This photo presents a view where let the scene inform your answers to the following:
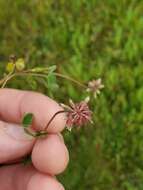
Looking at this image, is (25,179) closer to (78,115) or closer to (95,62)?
(78,115)

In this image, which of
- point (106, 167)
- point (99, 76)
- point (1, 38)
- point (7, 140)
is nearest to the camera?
point (7, 140)

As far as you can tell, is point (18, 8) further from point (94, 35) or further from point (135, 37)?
point (135, 37)

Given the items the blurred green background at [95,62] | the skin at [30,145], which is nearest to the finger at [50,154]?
the skin at [30,145]

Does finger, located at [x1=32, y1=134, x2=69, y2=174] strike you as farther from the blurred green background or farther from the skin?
the blurred green background

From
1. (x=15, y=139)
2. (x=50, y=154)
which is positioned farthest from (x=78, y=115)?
(x=15, y=139)

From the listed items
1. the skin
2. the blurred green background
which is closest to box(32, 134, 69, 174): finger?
the skin

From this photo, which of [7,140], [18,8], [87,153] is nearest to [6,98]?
[7,140]
